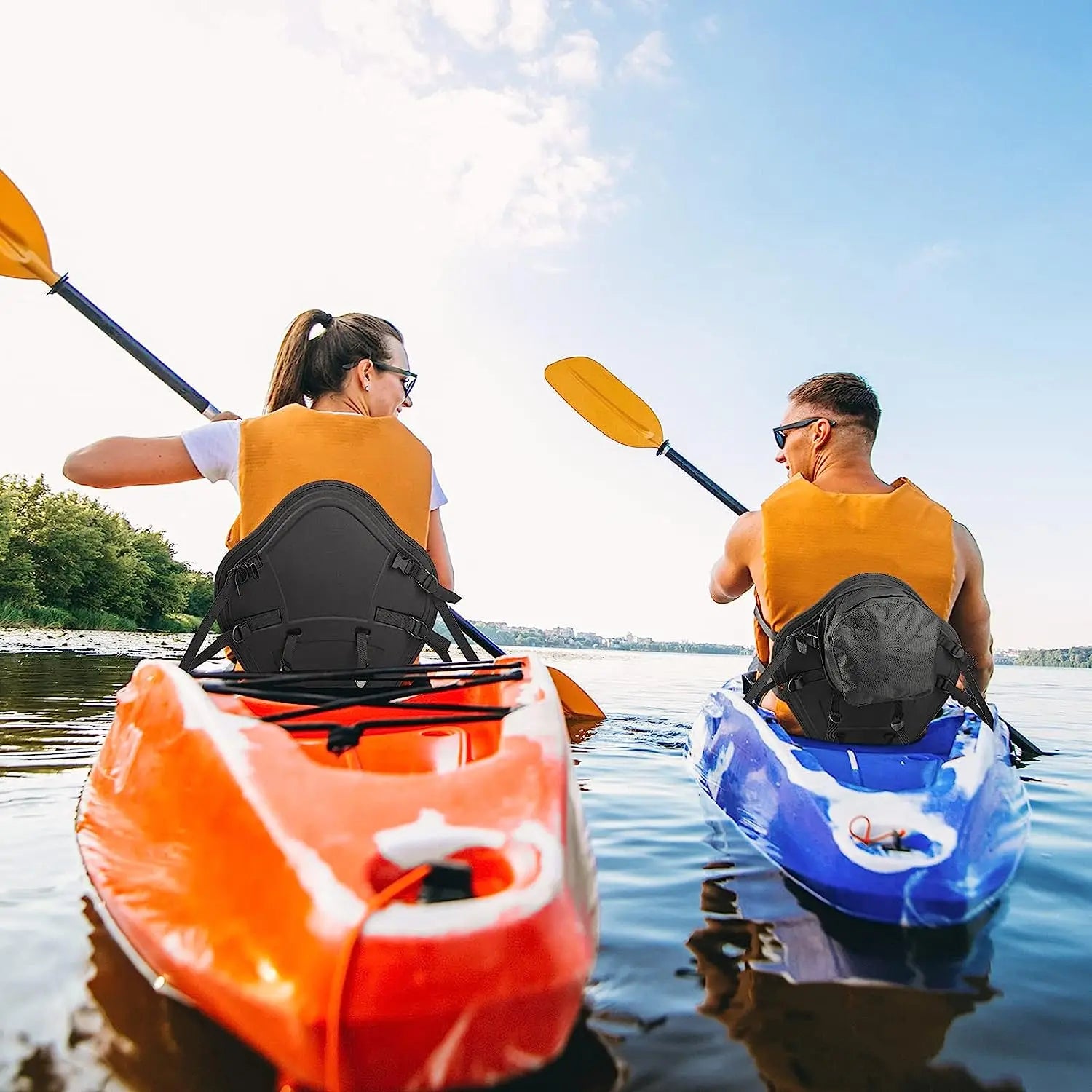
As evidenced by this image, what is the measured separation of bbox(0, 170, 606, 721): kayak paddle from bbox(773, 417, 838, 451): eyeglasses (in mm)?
1739

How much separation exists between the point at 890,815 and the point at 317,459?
82.5 inches

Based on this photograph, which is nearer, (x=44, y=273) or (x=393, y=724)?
(x=393, y=724)

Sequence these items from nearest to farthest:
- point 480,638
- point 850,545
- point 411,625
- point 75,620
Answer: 1. point 411,625
2. point 850,545
3. point 480,638
4. point 75,620

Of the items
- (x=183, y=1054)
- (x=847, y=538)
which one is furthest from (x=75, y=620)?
(x=183, y=1054)

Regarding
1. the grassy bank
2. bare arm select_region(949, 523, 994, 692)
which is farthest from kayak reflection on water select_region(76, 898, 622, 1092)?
the grassy bank

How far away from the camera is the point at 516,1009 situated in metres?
1.12

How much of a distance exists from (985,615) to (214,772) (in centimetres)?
326

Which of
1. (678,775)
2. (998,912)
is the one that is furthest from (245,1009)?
(678,775)

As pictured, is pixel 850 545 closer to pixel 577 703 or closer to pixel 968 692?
pixel 968 692

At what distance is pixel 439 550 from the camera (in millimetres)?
3387

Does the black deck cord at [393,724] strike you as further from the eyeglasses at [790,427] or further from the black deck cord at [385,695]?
the eyeglasses at [790,427]

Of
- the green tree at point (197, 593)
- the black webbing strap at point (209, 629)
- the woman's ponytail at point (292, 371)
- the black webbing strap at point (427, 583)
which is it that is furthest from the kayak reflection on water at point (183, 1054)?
the green tree at point (197, 593)

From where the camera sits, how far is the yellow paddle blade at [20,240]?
458cm

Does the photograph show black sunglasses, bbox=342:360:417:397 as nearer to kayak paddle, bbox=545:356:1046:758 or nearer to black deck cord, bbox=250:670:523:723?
black deck cord, bbox=250:670:523:723
